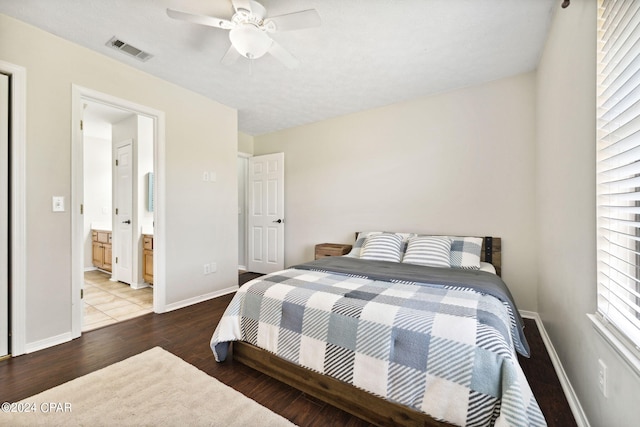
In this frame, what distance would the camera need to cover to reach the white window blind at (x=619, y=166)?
98 cm

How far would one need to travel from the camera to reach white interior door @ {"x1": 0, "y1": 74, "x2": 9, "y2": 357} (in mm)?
1997

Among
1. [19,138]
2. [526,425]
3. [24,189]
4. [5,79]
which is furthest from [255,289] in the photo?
[5,79]

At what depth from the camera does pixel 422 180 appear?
3.36 m

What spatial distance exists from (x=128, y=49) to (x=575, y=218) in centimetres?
358

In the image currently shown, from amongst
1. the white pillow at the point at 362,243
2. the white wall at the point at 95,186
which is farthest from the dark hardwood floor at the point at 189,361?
the white wall at the point at 95,186

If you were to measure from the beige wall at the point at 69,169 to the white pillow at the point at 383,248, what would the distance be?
1.88 meters

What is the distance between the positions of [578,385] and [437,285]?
A: 83 centimetres

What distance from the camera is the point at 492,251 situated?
2924 millimetres

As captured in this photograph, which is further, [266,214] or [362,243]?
[266,214]

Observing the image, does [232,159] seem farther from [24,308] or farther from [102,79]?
[24,308]

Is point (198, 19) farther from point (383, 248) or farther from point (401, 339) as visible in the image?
point (383, 248)

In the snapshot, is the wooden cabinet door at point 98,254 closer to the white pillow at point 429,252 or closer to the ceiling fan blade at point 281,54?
the ceiling fan blade at point 281,54

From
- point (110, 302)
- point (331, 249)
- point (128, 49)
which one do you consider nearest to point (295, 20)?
point (128, 49)

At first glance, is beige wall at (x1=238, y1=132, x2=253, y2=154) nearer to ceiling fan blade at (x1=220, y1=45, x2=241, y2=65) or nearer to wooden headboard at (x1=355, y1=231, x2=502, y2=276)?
ceiling fan blade at (x1=220, y1=45, x2=241, y2=65)
